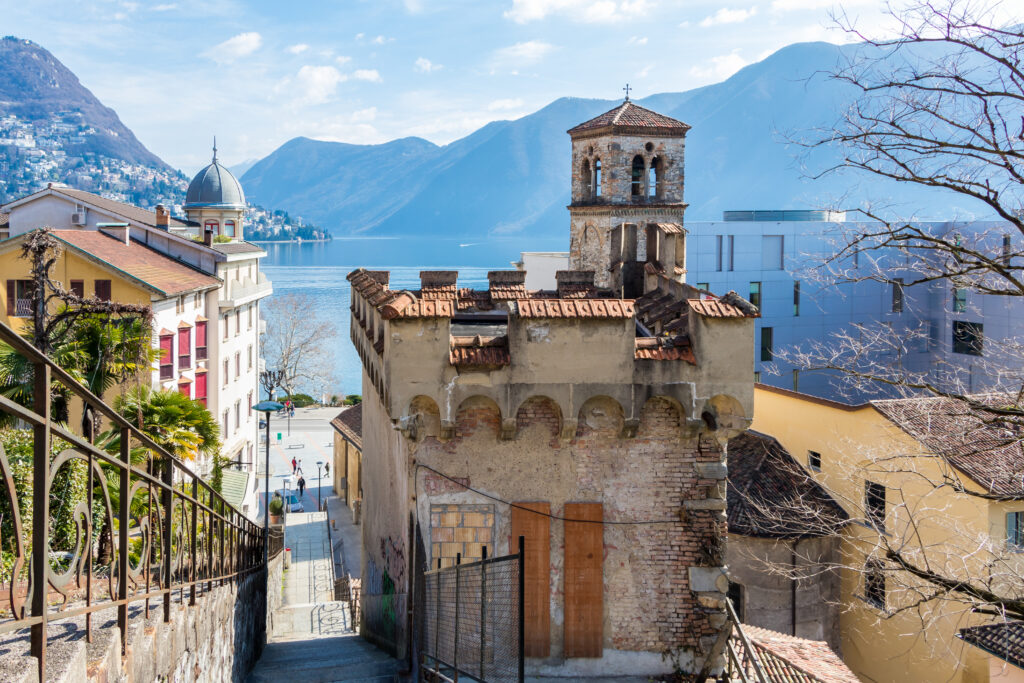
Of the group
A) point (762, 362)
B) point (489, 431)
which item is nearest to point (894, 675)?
point (489, 431)

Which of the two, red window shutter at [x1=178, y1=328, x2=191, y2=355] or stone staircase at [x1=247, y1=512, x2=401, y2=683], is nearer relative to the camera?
stone staircase at [x1=247, y1=512, x2=401, y2=683]

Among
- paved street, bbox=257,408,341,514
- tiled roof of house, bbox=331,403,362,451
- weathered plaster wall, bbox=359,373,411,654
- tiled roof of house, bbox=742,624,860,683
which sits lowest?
paved street, bbox=257,408,341,514

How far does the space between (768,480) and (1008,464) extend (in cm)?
1074

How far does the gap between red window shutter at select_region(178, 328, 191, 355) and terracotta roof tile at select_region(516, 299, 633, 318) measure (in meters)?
26.3

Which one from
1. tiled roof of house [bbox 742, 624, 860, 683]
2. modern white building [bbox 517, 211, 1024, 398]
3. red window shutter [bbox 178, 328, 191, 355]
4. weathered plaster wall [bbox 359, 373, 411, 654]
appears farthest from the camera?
modern white building [bbox 517, 211, 1024, 398]

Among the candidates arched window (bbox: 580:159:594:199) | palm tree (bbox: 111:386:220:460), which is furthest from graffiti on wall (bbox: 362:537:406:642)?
arched window (bbox: 580:159:594:199)

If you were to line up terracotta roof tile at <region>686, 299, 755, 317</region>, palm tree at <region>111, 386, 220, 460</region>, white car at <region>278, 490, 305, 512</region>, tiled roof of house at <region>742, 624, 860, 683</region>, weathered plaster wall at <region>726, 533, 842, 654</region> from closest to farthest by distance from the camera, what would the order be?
terracotta roof tile at <region>686, 299, 755, 317</region>
tiled roof of house at <region>742, 624, 860, 683</region>
palm tree at <region>111, 386, 220, 460</region>
weathered plaster wall at <region>726, 533, 842, 654</region>
white car at <region>278, 490, 305, 512</region>

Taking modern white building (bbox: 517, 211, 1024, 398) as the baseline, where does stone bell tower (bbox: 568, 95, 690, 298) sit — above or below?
above

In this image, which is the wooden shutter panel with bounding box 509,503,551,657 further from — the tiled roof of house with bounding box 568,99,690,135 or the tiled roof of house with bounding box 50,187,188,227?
the tiled roof of house with bounding box 568,99,690,135

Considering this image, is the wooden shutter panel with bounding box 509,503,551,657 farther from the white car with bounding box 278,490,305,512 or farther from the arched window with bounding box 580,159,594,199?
the arched window with bounding box 580,159,594,199

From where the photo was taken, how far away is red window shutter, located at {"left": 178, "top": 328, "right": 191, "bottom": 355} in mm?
33672

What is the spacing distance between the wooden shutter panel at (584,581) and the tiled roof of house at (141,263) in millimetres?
22586

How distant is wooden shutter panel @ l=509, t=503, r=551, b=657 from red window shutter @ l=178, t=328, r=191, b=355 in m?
26.0

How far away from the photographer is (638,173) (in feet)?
156
